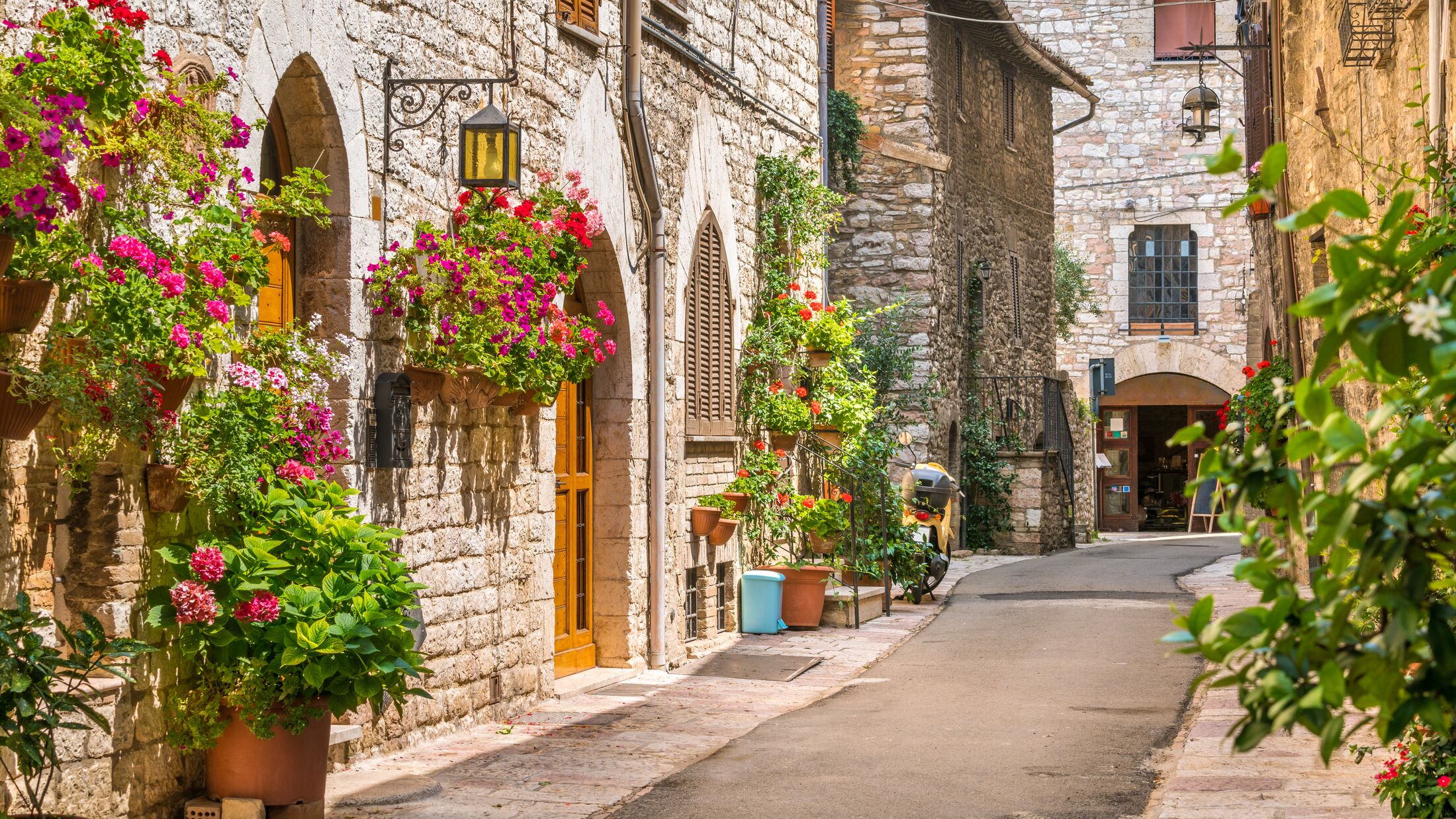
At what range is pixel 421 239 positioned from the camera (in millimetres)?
6582

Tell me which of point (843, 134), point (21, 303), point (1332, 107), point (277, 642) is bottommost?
point (277, 642)

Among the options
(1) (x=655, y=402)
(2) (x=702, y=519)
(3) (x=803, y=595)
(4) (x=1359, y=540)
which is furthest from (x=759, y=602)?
(4) (x=1359, y=540)

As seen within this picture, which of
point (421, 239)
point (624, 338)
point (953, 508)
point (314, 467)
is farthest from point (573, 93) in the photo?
point (953, 508)

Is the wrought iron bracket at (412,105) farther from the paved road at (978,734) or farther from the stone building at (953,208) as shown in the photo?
the stone building at (953,208)

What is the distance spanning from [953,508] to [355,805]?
43.5ft

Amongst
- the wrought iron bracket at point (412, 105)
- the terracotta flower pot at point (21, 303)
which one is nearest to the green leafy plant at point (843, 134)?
the wrought iron bracket at point (412, 105)

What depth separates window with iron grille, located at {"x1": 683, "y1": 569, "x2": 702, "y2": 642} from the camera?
10562mm

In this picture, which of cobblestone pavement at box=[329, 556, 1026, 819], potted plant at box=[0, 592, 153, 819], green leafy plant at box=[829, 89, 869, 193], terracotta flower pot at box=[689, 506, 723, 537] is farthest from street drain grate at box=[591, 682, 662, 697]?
green leafy plant at box=[829, 89, 869, 193]

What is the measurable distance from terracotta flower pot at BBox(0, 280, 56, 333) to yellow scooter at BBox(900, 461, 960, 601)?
1040 centimetres

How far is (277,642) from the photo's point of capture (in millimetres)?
5066

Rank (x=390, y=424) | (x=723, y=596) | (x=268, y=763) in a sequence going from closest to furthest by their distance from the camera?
(x=268, y=763) → (x=390, y=424) → (x=723, y=596)

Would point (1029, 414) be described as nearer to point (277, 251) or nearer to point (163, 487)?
point (277, 251)

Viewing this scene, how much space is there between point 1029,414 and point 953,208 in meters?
3.95

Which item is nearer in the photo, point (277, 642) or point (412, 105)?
point (277, 642)
